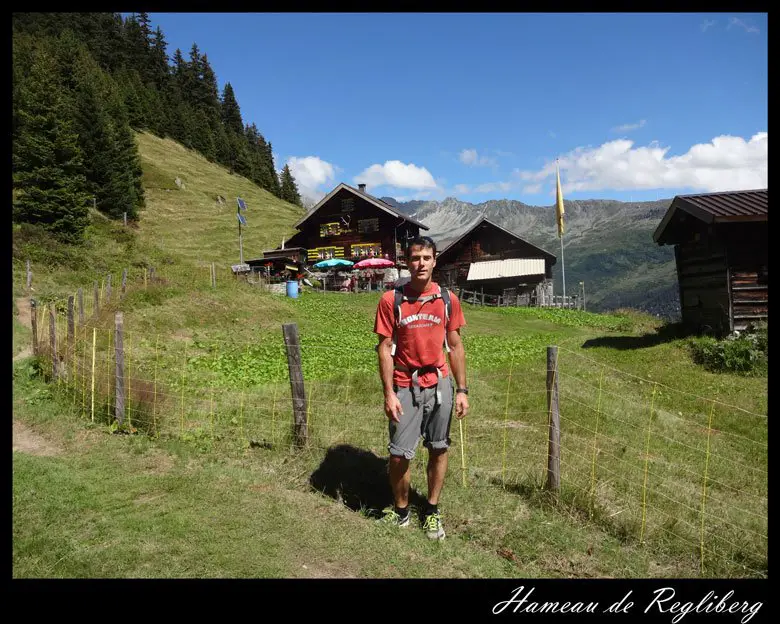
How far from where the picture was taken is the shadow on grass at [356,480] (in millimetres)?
4805

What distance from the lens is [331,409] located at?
767 centimetres

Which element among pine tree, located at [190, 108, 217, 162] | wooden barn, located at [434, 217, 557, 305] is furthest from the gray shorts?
pine tree, located at [190, 108, 217, 162]

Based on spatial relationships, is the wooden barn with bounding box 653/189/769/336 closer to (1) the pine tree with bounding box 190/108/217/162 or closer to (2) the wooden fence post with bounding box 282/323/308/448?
(2) the wooden fence post with bounding box 282/323/308/448

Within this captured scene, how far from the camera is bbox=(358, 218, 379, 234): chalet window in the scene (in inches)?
1503

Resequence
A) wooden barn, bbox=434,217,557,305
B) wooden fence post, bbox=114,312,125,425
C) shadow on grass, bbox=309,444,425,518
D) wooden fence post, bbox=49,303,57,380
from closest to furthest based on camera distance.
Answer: shadow on grass, bbox=309,444,425,518
wooden fence post, bbox=114,312,125,425
wooden fence post, bbox=49,303,57,380
wooden barn, bbox=434,217,557,305

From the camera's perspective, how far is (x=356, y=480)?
5258 mm

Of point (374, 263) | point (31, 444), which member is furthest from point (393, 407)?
point (374, 263)

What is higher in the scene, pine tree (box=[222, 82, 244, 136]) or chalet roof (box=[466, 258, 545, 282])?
pine tree (box=[222, 82, 244, 136])

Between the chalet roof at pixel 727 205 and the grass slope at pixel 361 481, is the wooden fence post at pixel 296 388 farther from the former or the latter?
the chalet roof at pixel 727 205

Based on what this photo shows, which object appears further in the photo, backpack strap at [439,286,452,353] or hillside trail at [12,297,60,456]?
hillside trail at [12,297,60,456]

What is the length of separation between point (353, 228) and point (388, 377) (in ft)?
118

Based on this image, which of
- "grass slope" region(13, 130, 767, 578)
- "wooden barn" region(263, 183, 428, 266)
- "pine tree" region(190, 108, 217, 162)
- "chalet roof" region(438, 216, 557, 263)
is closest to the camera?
"grass slope" region(13, 130, 767, 578)

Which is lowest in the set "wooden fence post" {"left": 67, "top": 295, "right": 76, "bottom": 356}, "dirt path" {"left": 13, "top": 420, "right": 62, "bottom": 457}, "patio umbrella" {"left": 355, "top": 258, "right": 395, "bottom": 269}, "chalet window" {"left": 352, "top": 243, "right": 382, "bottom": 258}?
"dirt path" {"left": 13, "top": 420, "right": 62, "bottom": 457}
